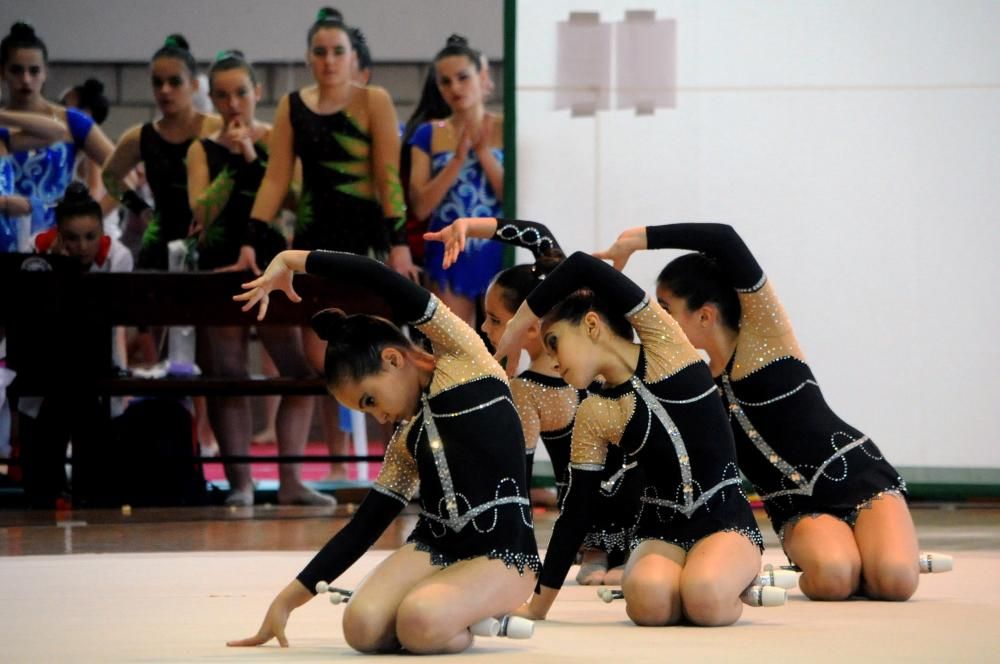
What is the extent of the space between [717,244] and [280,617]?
1.22 metres

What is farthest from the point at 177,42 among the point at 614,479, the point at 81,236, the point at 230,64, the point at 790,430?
the point at 790,430

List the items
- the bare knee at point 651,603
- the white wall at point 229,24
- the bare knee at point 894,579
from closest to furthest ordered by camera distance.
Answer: the bare knee at point 651,603 < the bare knee at point 894,579 < the white wall at point 229,24

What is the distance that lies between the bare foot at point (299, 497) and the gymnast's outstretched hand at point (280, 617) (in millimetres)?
3219

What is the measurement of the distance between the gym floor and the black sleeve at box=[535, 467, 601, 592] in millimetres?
99

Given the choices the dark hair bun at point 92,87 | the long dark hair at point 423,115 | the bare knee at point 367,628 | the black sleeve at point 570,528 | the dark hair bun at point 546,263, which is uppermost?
the dark hair bun at point 92,87

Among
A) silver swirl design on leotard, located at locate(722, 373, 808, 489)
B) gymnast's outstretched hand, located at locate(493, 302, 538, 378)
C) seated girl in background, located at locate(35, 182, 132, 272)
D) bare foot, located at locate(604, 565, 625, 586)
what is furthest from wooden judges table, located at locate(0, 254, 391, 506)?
gymnast's outstretched hand, located at locate(493, 302, 538, 378)

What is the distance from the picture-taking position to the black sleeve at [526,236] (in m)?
3.13

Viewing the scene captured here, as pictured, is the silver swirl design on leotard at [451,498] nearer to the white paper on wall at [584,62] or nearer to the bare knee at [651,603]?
the bare knee at [651,603]

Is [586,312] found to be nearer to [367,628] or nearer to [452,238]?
[452,238]

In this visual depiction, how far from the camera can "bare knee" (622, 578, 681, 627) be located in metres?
2.63

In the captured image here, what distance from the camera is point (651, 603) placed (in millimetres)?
2633

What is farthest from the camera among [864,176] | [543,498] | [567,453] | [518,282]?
[543,498]

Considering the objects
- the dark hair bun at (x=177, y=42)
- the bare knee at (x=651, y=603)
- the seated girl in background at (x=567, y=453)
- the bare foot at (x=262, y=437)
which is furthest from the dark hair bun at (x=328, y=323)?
the bare foot at (x=262, y=437)

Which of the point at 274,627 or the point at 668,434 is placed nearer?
the point at 274,627
